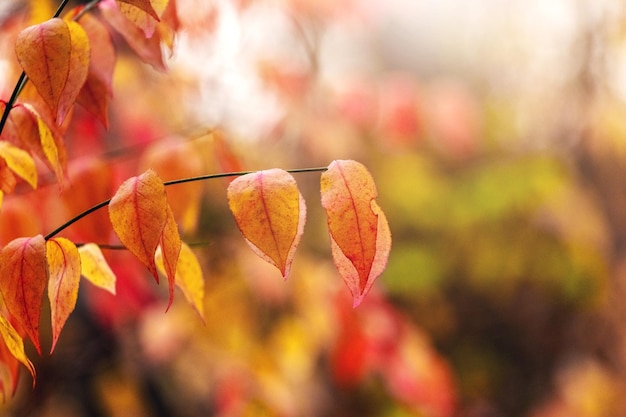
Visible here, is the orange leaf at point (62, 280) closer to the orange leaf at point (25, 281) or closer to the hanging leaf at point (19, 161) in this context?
the orange leaf at point (25, 281)

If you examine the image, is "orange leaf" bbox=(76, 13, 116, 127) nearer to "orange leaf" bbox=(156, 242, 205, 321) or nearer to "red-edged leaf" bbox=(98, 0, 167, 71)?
"red-edged leaf" bbox=(98, 0, 167, 71)

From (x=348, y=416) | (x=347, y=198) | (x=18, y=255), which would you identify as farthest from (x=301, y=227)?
(x=348, y=416)

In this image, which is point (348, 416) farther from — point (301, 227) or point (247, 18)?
point (301, 227)

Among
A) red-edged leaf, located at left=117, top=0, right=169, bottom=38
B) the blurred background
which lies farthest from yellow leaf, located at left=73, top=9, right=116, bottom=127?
the blurred background

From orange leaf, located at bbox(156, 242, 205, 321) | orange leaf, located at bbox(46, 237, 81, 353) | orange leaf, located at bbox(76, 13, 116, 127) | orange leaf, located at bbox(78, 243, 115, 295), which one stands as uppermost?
orange leaf, located at bbox(76, 13, 116, 127)

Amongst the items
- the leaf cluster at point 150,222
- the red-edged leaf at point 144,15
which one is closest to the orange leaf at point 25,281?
the leaf cluster at point 150,222

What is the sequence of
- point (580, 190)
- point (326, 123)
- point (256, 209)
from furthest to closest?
point (580, 190), point (326, 123), point (256, 209)
